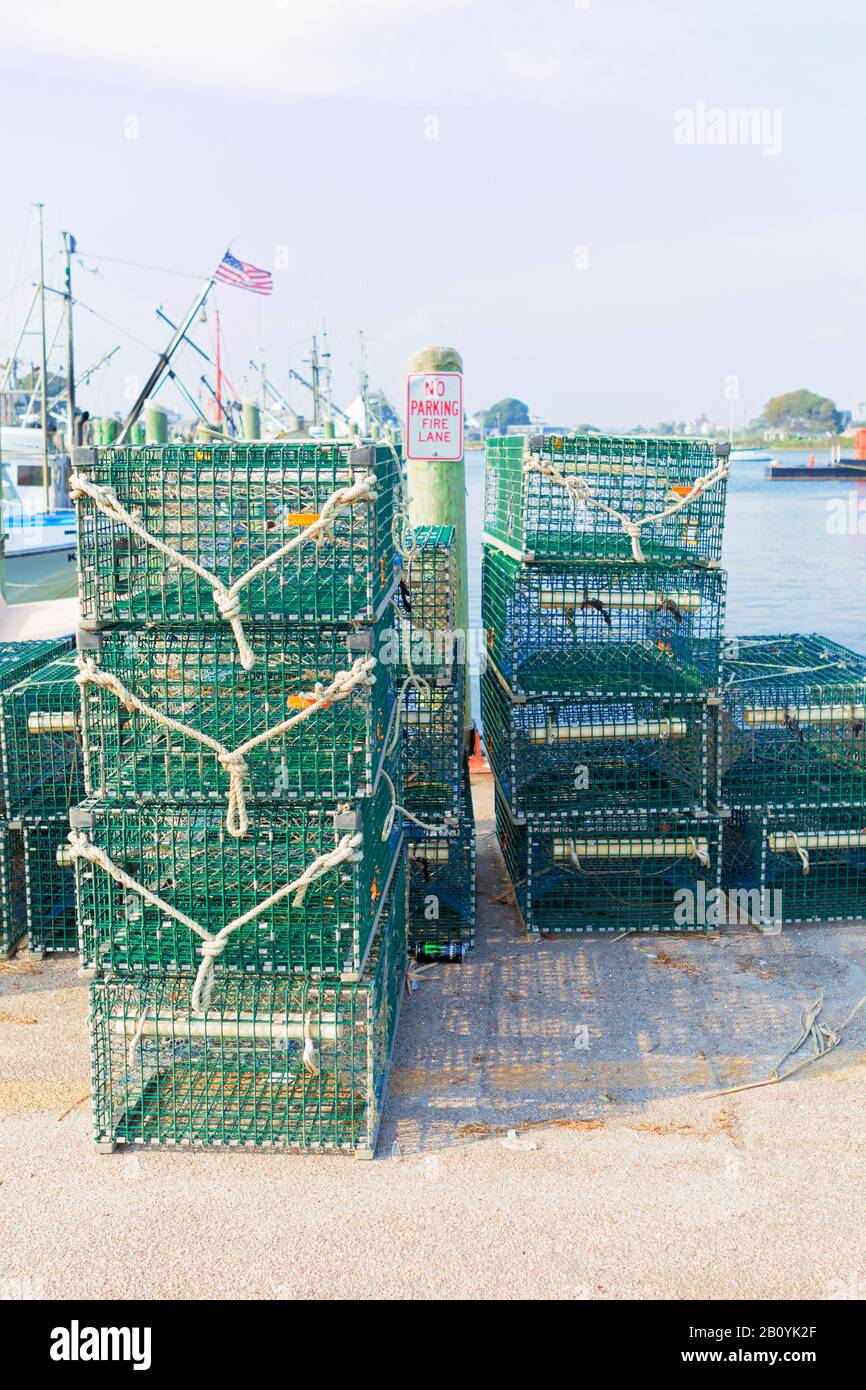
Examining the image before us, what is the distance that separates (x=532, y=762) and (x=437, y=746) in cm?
70

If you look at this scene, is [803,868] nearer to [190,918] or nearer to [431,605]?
[431,605]

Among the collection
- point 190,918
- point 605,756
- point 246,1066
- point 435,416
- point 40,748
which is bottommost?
point 246,1066

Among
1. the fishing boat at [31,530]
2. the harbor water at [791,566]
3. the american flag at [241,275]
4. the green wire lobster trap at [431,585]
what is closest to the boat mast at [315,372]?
the harbor water at [791,566]

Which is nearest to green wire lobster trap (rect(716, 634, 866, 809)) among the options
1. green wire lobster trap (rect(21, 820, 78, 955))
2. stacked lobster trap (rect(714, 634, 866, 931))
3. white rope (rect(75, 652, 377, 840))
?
stacked lobster trap (rect(714, 634, 866, 931))

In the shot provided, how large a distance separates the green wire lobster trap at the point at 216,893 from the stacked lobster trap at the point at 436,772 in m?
2.51

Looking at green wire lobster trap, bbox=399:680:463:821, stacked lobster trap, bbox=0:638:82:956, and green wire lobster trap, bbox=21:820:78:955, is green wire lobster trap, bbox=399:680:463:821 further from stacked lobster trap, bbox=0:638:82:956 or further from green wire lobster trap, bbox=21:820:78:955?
green wire lobster trap, bbox=21:820:78:955

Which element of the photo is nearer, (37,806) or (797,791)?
(37,806)

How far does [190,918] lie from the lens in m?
6.52

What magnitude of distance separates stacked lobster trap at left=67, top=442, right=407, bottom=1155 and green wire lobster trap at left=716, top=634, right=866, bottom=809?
3.62 metres

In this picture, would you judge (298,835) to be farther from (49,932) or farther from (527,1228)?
(49,932)

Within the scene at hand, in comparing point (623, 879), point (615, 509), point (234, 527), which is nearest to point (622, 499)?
point (615, 509)

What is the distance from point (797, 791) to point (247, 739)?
4756 mm

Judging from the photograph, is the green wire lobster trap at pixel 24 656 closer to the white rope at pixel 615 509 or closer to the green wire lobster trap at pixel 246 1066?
the green wire lobster trap at pixel 246 1066

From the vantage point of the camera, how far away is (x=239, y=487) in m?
6.53
